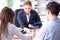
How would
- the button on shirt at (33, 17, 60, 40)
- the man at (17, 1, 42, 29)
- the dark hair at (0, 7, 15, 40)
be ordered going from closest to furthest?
the button on shirt at (33, 17, 60, 40), the dark hair at (0, 7, 15, 40), the man at (17, 1, 42, 29)

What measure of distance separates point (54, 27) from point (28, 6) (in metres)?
A: 1.90

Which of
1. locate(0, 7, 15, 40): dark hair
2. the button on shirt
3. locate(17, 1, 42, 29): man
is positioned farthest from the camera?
locate(17, 1, 42, 29): man

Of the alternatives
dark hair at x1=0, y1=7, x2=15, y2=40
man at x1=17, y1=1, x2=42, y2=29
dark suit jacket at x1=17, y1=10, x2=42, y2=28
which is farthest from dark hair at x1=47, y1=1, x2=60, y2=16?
dark suit jacket at x1=17, y1=10, x2=42, y2=28

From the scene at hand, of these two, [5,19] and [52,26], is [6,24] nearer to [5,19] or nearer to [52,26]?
[5,19]

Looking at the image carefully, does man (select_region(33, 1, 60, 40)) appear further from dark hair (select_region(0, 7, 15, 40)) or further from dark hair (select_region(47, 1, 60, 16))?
dark hair (select_region(0, 7, 15, 40))

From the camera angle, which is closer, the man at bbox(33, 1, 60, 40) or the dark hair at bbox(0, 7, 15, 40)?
the man at bbox(33, 1, 60, 40)

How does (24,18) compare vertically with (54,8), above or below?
below

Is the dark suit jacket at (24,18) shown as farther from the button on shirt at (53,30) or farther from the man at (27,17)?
the button on shirt at (53,30)

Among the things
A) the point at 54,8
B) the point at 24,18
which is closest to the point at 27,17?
the point at 24,18

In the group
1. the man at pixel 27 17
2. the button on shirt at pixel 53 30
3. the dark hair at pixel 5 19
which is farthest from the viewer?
the man at pixel 27 17

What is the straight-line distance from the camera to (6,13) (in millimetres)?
2215

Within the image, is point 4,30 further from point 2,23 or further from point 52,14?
point 52,14

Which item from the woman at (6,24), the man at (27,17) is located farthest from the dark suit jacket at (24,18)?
the woman at (6,24)

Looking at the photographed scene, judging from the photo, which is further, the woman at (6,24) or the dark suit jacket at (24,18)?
the dark suit jacket at (24,18)
